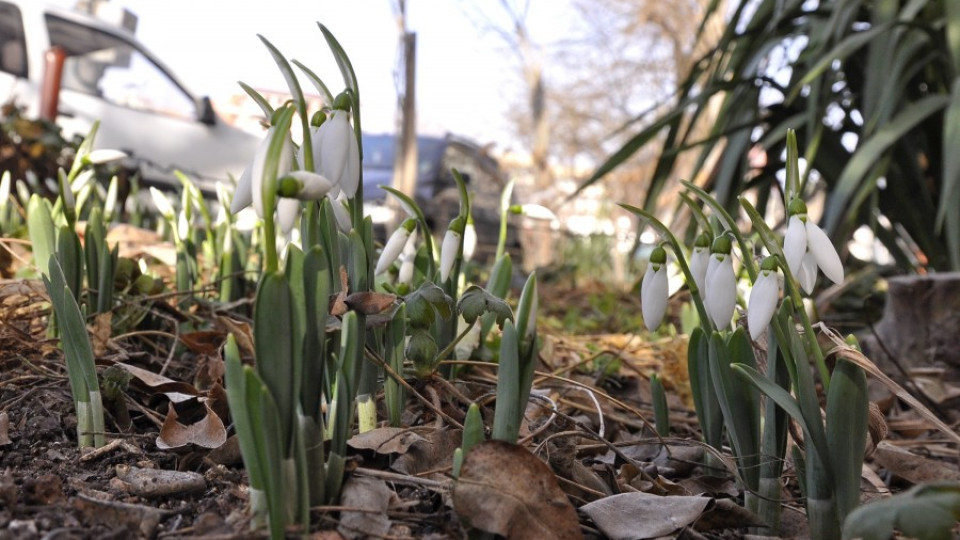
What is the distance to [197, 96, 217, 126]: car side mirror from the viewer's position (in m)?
6.18

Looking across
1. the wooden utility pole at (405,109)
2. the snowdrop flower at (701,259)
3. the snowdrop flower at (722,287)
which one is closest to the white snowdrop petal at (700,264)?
the snowdrop flower at (701,259)

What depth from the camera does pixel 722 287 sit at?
1026mm

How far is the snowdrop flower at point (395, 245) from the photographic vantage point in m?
1.22

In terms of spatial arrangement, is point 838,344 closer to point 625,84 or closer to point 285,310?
point 285,310

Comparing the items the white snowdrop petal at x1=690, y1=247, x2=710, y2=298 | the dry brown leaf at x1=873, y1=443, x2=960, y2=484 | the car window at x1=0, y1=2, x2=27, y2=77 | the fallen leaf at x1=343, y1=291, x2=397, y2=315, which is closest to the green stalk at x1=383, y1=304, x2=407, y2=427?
the fallen leaf at x1=343, y1=291, x2=397, y2=315

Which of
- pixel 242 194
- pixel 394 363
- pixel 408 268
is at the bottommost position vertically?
pixel 394 363

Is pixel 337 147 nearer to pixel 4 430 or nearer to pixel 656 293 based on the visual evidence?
pixel 656 293

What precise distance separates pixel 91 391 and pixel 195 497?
0.24 m

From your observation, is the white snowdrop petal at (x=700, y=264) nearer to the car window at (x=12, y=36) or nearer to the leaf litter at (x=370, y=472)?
the leaf litter at (x=370, y=472)

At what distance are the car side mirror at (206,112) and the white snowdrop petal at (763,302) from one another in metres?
5.78

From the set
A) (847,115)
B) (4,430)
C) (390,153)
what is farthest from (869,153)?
(390,153)

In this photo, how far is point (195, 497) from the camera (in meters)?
0.99

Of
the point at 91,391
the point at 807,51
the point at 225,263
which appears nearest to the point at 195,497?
the point at 91,391

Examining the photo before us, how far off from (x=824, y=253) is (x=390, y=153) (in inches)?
275
